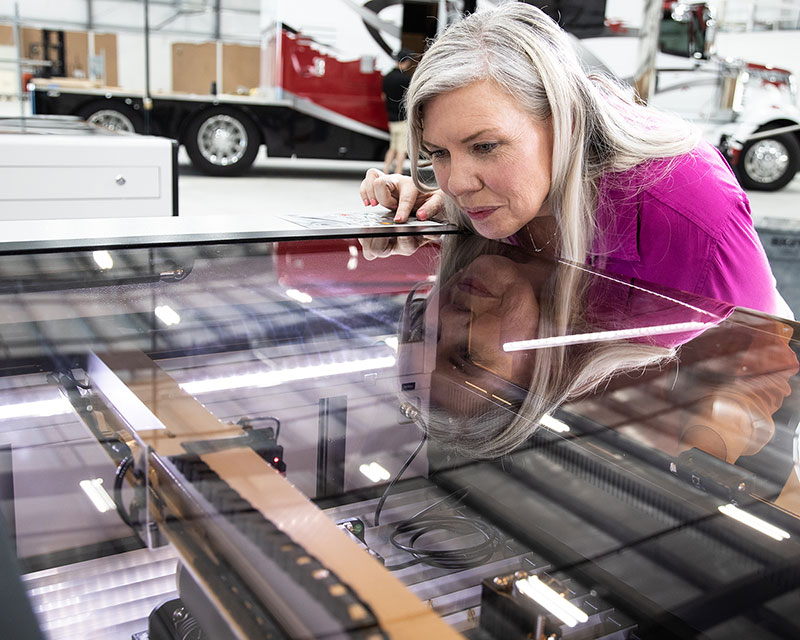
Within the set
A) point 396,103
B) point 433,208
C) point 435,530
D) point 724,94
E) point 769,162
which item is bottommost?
point 435,530

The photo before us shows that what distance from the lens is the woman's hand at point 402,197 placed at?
1.38 m

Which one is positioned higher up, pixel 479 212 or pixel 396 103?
pixel 396 103

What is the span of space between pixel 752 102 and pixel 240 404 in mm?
7011

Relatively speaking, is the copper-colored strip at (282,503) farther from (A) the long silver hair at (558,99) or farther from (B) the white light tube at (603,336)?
(A) the long silver hair at (558,99)

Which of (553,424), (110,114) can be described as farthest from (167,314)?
(110,114)

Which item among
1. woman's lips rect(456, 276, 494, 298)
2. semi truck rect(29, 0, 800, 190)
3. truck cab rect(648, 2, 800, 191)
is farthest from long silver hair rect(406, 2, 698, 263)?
truck cab rect(648, 2, 800, 191)

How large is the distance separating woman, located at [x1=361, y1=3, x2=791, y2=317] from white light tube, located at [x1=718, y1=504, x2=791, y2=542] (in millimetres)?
733

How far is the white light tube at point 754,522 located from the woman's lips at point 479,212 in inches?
31.0

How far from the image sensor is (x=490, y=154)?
113 cm

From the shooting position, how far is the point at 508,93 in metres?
1.10

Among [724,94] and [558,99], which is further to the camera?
[724,94]

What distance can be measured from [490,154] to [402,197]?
29 centimetres

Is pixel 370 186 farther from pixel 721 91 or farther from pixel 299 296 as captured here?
pixel 721 91

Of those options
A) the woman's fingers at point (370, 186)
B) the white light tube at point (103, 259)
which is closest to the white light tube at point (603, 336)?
the white light tube at point (103, 259)
